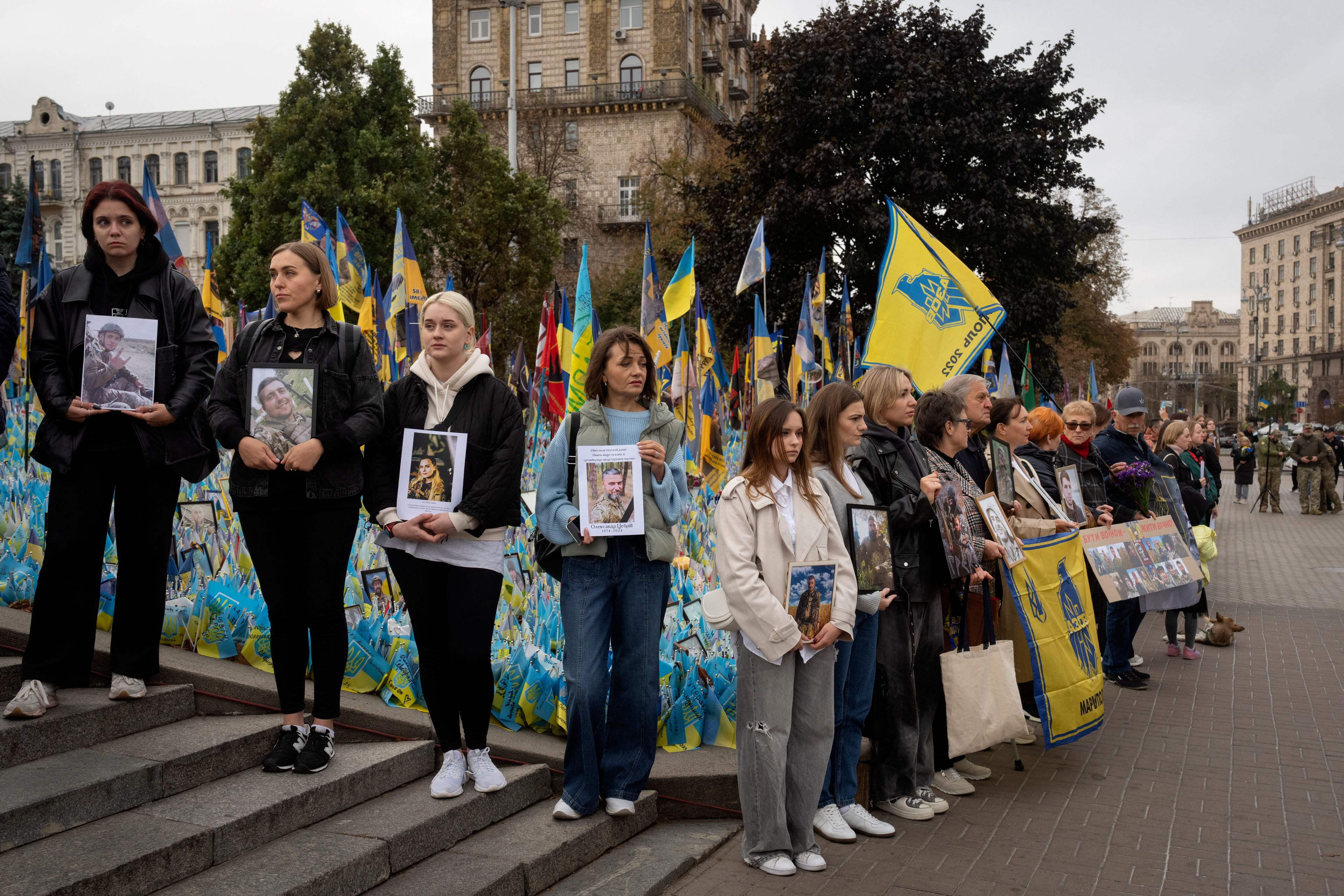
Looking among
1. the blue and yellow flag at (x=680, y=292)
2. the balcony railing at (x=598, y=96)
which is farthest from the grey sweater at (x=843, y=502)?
the balcony railing at (x=598, y=96)

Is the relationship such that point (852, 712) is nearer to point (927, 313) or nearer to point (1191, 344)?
point (927, 313)

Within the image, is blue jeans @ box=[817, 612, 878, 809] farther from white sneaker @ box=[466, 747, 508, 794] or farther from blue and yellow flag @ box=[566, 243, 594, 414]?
blue and yellow flag @ box=[566, 243, 594, 414]

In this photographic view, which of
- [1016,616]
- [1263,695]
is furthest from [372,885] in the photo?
[1263,695]

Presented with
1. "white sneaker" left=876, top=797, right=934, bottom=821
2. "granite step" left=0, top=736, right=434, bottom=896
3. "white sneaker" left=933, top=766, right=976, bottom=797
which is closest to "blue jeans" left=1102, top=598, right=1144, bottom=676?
"white sneaker" left=933, top=766, right=976, bottom=797

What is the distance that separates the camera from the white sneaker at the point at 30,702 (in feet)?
12.7

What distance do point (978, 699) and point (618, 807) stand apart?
6.11ft

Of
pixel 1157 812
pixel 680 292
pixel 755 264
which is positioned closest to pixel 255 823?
pixel 1157 812

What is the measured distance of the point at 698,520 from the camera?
355 inches

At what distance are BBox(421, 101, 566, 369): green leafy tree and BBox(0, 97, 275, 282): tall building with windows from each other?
44.7 metres

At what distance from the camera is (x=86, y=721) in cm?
402

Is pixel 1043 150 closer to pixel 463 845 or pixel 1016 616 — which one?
pixel 1016 616

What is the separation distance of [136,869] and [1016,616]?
420 cm

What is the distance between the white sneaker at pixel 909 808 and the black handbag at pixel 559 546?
6.42ft

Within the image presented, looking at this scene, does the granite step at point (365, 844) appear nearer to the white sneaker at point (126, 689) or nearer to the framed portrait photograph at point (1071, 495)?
the white sneaker at point (126, 689)
